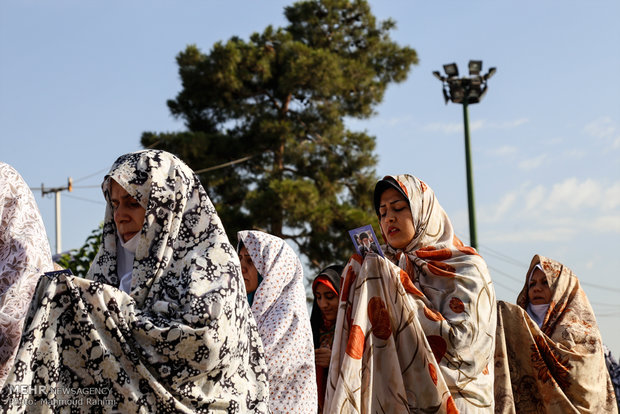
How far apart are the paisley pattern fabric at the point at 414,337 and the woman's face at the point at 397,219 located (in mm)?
67

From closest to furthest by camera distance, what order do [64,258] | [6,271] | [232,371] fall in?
[232,371] → [6,271] → [64,258]

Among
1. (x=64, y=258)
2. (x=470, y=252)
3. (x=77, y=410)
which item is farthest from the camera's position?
(x=64, y=258)

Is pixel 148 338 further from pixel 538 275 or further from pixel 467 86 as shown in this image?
pixel 467 86

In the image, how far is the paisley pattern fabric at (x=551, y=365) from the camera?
248 inches

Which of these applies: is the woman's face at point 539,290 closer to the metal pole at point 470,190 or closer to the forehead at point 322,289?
the forehead at point 322,289

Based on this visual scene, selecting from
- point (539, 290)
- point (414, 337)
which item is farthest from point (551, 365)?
point (414, 337)

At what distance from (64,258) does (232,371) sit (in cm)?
609

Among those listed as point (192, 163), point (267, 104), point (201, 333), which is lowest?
point (201, 333)

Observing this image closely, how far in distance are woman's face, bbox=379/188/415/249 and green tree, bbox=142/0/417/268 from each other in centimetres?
1315

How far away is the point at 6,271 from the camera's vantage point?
13.1 ft

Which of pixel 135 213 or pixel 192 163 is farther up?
pixel 192 163

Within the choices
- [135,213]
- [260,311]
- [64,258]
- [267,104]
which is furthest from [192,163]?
[135,213]

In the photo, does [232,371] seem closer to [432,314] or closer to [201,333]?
[201,333]

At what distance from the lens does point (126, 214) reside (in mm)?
3439
